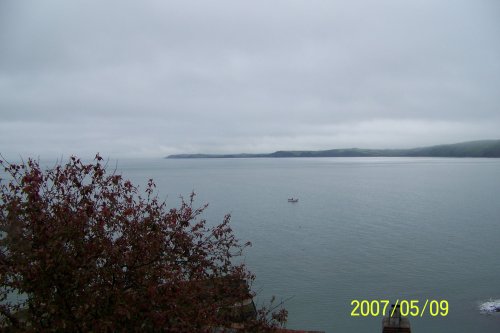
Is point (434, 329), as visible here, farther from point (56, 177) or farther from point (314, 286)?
point (56, 177)

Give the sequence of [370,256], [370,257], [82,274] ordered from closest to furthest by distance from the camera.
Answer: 1. [82,274]
2. [370,257]
3. [370,256]

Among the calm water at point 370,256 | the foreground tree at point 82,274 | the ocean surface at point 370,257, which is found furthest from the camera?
the calm water at point 370,256

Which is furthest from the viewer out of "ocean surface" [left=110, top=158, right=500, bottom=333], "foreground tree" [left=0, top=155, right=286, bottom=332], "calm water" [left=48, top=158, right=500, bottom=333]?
"calm water" [left=48, top=158, right=500, bottom=333]

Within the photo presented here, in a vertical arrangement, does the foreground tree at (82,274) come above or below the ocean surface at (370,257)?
above

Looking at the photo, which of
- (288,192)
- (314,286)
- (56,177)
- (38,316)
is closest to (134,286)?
(38,316)

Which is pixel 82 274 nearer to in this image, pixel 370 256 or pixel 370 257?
pixel 370 257

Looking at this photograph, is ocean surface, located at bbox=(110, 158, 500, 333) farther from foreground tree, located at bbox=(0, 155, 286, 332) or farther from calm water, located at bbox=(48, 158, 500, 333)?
foreground tree, located at bbox=(0, 155, 286, 332)

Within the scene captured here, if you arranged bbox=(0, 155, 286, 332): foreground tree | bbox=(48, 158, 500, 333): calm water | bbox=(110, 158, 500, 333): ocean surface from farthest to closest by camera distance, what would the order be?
bbox=(48, 158, 500, 333): calm water
bbox=(110, 158, 500, 333): ocean surface
bbox=(0, 155, 286, 332): foreground tree

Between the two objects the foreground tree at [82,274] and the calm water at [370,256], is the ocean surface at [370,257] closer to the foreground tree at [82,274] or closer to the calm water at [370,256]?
the calm water at [370,256]

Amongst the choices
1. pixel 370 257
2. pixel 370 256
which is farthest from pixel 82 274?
pixel 370 256

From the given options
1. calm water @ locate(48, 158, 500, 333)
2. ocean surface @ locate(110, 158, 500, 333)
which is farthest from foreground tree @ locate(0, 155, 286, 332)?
ocean surface @ locate(110, 158, 500, 333)

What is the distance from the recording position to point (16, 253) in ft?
21.6

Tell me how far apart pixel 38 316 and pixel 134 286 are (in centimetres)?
147

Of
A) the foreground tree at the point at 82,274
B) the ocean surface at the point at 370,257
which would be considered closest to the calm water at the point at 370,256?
the ocean surface at the point at 370,257
